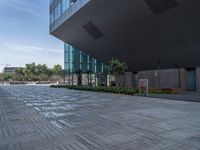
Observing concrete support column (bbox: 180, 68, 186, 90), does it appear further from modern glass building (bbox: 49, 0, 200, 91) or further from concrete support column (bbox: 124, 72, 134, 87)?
concrete support column (bbox: 124, 72, 134, 87)

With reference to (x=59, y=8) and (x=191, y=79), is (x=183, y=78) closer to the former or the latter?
(x=191, y=79)

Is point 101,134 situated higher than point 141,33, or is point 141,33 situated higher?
point 141,33

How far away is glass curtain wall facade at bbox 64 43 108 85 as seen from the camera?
47.1 m

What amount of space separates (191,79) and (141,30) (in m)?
11.6

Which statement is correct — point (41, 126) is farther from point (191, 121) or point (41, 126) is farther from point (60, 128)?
point (191, 121)

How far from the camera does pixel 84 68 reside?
47.5m

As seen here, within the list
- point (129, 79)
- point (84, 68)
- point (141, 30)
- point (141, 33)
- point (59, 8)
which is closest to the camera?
point (141, 30)

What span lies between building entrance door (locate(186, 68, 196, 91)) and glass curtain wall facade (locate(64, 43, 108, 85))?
62.8 ft

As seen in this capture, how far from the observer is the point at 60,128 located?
7.75 meters

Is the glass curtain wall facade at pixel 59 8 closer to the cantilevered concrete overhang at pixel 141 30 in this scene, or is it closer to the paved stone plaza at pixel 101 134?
the cantilevered concrete overhang at pixel 141 30

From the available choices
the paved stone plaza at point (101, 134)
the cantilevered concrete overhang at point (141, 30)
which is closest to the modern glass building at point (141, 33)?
the cantilevered concrete overhang at point (141, 30)

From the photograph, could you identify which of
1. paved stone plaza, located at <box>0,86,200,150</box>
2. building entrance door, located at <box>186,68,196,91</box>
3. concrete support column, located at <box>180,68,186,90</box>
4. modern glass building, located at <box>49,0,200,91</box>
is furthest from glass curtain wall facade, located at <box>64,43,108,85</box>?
paved stone plaza, located at <box>0,86,200,150</box>

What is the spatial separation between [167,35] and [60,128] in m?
21.1

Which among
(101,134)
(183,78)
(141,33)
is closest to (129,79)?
(183,78)
